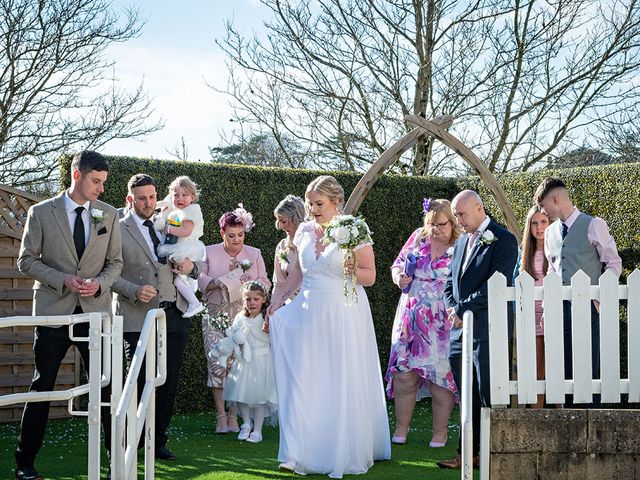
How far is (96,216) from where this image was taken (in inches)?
246

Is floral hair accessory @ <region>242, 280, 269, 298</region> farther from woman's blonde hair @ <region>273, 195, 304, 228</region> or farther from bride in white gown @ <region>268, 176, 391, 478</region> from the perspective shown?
bride in white gown @ <region>268, 176, 391, 478</region>

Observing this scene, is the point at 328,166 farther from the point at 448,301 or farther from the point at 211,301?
the point at 448,301

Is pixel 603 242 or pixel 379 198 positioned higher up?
pixel 379 198

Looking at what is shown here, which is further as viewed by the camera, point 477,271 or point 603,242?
point 477,271

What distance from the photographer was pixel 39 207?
20.3 ft

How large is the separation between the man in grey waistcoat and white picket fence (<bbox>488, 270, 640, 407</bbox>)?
2.18ft

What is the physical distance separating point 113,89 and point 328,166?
4.02 metres

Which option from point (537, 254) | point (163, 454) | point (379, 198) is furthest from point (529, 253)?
point (379, 198)

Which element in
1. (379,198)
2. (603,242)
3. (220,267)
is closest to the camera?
(603,242)

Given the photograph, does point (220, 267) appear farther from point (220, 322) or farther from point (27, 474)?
point (27, 474)

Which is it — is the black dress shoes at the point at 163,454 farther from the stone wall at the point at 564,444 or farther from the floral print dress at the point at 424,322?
the stone wall at the point at 564,444

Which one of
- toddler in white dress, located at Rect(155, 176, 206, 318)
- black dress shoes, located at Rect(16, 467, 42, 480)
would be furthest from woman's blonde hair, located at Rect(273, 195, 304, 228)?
black dress shoes, located at Rect(16, 467, 42, 480)

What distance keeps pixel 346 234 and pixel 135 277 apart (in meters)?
1.60

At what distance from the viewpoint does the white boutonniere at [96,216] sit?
626cm
